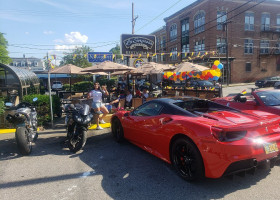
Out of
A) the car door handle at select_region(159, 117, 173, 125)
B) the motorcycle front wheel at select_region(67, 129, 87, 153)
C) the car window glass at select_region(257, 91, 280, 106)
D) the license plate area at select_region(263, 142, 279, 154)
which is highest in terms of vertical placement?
the car window glass at select_region(257, 91, 280, 106)

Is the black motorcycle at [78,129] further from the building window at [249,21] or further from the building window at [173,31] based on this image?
the building window at [173,31]

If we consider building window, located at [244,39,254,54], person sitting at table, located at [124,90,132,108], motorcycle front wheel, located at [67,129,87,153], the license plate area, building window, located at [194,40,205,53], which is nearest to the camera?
the license plate area

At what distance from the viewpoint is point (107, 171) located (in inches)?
147

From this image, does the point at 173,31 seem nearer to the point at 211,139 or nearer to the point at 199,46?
the point at 199,46

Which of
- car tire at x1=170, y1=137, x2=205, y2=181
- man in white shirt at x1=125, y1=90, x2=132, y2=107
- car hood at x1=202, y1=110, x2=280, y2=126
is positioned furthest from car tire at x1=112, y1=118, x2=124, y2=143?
man in white shirt at x1=125, y1=90, x2=132, y2=107

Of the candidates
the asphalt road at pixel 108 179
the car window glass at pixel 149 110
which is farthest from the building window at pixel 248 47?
the asphalt road at pixel 108 179

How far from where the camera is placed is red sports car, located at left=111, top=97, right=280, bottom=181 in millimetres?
2773

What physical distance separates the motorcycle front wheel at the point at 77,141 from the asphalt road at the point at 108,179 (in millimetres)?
148

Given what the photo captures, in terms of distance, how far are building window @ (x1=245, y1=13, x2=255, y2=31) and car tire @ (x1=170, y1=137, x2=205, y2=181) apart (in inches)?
1325

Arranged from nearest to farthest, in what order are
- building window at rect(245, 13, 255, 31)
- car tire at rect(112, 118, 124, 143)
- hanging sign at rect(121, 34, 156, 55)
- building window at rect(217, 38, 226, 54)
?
car tire at rect(112, 118, 124, 143), hanging sign at rect(121, 34, 156, 55), building window at rect(217, 38, 226, 54), building window at rect(245, 13, 255, 31)

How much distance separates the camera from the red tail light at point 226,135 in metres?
2.83

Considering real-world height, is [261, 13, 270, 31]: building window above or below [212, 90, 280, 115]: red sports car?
above

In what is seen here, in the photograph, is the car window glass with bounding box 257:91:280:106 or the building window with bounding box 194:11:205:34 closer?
the car window glass with bounding box 257:91:280:106

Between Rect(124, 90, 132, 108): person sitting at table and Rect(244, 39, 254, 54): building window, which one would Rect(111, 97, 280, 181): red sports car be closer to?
Rect(124, 90, 132, 108): person sitting at table
